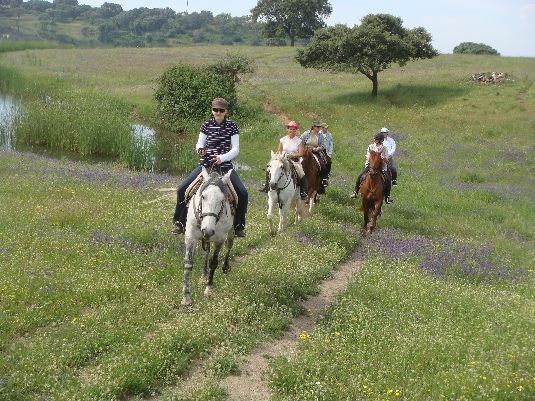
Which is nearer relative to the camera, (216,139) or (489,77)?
(216,139)

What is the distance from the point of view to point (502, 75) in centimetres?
4862

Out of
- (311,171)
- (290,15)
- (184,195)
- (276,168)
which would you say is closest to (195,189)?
(184,195)

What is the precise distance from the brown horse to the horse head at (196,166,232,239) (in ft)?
22.5

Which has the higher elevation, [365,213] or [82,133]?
[82,133]

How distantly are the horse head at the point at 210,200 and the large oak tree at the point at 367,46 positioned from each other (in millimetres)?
34358

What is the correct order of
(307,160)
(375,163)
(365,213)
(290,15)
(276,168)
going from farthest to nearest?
1. (290,15)
2. (307,160)
3. (365,213)
4. (375,163)
5. (276,168)

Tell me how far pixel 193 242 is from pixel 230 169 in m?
1.70

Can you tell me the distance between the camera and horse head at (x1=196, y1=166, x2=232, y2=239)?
361 inches

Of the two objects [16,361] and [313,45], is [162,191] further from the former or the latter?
[313,45]

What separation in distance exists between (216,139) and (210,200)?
1.66m

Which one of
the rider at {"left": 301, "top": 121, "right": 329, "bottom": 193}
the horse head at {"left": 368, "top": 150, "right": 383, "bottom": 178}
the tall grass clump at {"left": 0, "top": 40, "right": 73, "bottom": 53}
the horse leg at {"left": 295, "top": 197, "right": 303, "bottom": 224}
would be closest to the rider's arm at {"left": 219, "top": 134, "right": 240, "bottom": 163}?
the horse leg at {"left": 295, "top": 197, "right": 303, "bottom": 224}

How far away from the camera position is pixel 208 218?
923 centimetres

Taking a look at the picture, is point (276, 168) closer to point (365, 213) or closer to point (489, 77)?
point (365, 213)

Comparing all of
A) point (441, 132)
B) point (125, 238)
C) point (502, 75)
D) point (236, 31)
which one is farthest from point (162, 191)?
point (236, 31)
